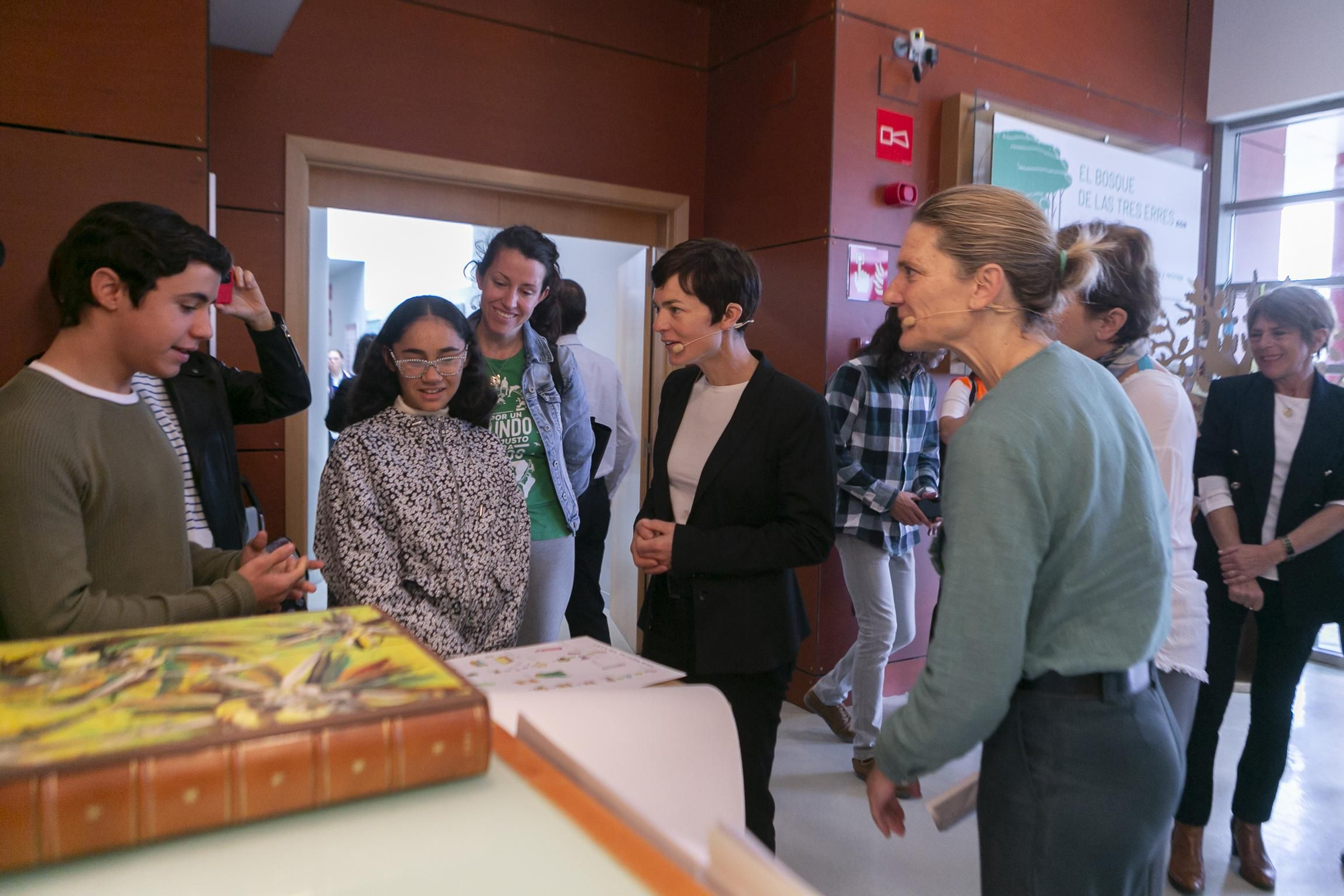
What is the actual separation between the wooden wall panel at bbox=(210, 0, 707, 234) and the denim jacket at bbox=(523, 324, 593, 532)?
1358 millimetres

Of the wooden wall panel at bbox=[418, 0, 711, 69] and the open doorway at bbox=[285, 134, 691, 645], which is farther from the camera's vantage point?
the wooden wall panel at bbox=[418, 0, 711, 69]

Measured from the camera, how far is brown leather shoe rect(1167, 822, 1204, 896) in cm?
243

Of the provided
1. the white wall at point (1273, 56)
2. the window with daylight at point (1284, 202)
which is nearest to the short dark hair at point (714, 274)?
the window with daylight at point (1284, 202)

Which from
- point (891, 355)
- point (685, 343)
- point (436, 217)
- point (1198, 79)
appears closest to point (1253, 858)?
point (891, 355)

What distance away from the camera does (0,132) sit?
2051 millimetres

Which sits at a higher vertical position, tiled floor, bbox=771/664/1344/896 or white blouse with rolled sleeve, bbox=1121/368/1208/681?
white blouse with rolled sleeve, bbox=1121/368/1208/681

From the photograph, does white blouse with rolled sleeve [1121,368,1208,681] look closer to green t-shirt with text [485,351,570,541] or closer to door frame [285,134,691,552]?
green t-shirt with text [485,351,570,541]

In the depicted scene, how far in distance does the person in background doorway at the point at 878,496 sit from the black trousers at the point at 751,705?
4.66 ft

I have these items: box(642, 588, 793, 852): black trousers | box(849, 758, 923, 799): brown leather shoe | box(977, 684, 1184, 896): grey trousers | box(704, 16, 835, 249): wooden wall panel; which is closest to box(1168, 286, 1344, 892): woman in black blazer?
box(849, 758, 923, 799): brown leather shoe

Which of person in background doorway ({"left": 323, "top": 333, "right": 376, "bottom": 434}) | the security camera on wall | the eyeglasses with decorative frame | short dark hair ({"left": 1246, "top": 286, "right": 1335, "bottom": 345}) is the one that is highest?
the security camera on wall

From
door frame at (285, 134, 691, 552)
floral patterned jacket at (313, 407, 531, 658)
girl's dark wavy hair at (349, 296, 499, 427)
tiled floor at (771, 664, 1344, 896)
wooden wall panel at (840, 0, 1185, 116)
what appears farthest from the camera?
wooden wall panel at (840, 0, 1185, 116)

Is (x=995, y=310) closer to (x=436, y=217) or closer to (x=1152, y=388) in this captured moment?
(x=1152, y=388)

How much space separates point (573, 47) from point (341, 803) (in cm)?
395

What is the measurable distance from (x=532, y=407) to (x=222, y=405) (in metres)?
0.79
